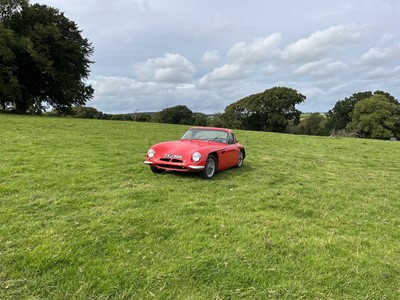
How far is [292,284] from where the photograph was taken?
3814 mm

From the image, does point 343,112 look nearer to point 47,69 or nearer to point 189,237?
point 47,69

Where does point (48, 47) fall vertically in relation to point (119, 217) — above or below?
above

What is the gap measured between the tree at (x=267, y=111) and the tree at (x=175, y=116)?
9.06 meters

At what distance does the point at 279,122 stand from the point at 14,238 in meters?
64.2

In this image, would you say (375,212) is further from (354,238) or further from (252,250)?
(252,250)

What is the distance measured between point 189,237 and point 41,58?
34.1 metres

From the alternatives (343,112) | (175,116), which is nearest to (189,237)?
(175,116)

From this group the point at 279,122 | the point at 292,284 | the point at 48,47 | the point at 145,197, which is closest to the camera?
the point at 292,284

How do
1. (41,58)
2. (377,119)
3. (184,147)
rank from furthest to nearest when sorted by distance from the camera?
(377,119)
(41,58)
(184,147)

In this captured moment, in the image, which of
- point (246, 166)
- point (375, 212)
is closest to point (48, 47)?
point (246, 166)

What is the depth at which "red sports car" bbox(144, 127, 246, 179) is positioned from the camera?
29.3 ft

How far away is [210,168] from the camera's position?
9516mm

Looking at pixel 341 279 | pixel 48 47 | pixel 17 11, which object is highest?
pixel 17 11

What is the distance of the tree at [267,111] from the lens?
6625 cm
